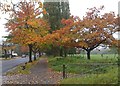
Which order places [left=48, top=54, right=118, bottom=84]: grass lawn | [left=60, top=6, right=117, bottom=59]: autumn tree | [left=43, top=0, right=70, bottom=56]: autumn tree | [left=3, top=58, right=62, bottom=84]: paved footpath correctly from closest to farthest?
1. [left=48, top=54, right=118, bottom=84]: grass lawn
2. [left=3, top=58, right=62, bottom=84]: paved footpath
3. [left=60, top=6, right=117, bottom=59]: autumn tree
4. [left=43, top=0, right=70, bottom=56]: autumn tree

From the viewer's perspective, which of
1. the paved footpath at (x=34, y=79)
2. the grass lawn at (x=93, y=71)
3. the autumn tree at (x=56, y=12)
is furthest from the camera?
the autumn tree at (x=56, y=12)

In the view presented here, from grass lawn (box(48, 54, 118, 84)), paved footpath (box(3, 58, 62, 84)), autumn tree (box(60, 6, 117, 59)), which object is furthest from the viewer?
autumn tree (box(60, 6, 117, 59))

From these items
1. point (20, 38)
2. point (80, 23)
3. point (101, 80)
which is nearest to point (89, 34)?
point (80, 23)

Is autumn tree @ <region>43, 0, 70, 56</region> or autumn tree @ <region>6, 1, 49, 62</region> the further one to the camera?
autumn tree @ <region>43, 0, 70, 56</region>

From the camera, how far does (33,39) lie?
3312cm

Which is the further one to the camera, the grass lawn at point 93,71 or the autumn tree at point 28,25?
the autumn tree at point 28,25

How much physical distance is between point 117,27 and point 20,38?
12.6m

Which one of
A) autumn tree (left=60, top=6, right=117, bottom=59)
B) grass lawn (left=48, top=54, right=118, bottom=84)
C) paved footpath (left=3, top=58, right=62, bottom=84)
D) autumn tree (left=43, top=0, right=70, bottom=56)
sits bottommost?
paved footpath (left=3, top=58, right=62, bottom=84)

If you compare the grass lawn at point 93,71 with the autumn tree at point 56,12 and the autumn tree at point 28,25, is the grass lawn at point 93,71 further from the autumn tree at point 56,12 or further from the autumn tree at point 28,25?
the autumn tree at point 56,12

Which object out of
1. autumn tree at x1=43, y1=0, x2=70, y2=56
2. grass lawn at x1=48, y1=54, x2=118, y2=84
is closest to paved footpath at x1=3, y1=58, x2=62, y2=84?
grass lawn at x1=48, y1=54, x2=118, y2=84

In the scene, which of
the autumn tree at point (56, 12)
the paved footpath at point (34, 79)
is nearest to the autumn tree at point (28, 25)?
the autumn tree at point (56, 12)

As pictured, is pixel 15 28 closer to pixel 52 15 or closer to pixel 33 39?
pixel 33 39

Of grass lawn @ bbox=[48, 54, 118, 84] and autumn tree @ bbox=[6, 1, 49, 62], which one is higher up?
autumn tree @ bbox=[6, 1, 49, 62]

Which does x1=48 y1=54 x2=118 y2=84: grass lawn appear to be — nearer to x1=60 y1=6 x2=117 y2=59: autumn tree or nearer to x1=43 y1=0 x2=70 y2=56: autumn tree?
x1=60 y1=6 x2=117 y2=59: autumn tree
